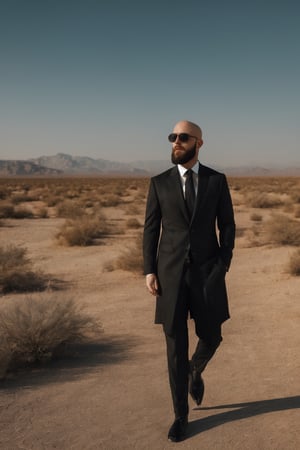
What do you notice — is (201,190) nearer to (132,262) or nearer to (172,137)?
(172,137)

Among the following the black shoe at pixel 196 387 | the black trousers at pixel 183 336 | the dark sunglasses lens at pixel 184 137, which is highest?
the dark sunglasses lens at pixel 184 137

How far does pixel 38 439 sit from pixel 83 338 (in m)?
2.36

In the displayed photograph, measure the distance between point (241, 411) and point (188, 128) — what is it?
2276 mm

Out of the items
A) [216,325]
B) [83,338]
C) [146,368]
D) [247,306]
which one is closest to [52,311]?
[83,338]

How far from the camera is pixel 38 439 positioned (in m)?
3.66

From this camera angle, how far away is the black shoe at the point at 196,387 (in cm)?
397

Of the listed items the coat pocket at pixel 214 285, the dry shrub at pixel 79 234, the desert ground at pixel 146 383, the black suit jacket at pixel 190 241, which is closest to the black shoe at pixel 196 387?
the desert ground at pixel 146 383

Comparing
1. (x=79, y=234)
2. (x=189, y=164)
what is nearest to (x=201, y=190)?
(x=189, y=164)

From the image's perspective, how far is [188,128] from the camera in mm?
3449

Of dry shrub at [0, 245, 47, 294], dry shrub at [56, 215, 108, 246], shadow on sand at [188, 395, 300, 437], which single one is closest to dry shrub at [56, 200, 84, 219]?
dry shrub at [56, 215, 108, 246]

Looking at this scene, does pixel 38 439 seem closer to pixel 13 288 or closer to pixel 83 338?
pixel 83 338

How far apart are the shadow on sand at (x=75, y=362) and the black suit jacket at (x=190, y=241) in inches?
71.6

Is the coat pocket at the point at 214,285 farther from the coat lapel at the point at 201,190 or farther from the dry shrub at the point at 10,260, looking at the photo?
the dry shrub at the point at 10,260

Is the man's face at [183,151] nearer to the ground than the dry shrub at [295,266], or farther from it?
farther from it
